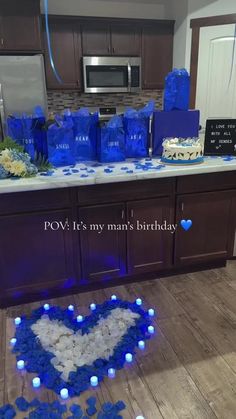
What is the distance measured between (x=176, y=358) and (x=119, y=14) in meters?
4.11

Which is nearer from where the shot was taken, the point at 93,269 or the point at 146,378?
the point at 146,378

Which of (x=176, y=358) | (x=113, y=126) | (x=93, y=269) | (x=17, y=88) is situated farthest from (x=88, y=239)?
(x=17, y=88)

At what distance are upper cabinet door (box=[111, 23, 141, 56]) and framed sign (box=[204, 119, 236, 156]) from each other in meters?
2.34

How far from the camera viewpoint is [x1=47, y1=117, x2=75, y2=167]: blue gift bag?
1909 mm

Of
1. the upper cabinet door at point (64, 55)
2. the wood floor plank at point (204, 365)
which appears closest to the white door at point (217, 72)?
the upper cabinet door at point (64, 55)

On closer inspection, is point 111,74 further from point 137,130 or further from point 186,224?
point 186,224

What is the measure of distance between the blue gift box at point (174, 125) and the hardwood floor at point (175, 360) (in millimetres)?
1098

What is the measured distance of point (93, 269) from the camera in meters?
2.14

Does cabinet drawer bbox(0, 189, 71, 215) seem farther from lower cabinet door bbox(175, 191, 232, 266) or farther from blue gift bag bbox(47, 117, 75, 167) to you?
lower cabinet door bbox(175, 191, 232, 266)

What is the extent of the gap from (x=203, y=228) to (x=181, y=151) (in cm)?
61

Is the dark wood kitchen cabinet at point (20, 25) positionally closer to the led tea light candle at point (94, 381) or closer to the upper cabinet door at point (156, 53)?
the upper cabinet door at point (156, 53)

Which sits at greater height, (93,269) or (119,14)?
(119,14)

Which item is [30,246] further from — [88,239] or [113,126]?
[113,126]

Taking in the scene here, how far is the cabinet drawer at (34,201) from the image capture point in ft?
5.95
